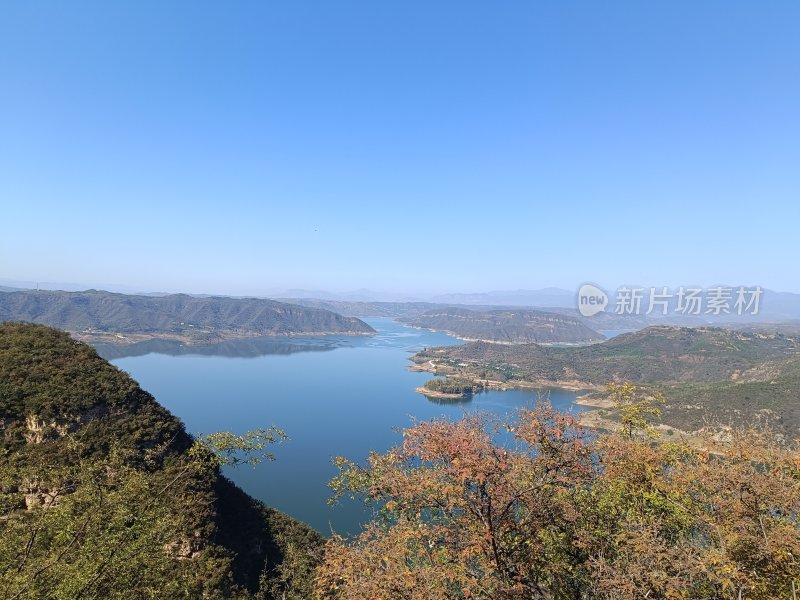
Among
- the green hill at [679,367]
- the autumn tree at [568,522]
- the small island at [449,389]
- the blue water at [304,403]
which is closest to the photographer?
the autumn tree at [568,522]

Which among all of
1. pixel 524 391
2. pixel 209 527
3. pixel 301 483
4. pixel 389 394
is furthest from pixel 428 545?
pixel 524 391

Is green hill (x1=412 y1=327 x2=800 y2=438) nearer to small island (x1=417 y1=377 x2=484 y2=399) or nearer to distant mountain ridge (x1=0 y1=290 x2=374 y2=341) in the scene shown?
small island (x1=417 y1=377 x2=484 y2=399)

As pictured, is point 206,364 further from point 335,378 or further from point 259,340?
point 259,340

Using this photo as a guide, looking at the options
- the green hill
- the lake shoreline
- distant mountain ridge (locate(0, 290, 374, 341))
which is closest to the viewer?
the green hill

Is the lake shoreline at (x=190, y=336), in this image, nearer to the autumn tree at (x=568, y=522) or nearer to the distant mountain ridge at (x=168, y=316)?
the distant mountain ridge at (x=168, y=316)

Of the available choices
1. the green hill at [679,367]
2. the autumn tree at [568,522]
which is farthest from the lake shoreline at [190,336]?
the autumn tree at [568,522]

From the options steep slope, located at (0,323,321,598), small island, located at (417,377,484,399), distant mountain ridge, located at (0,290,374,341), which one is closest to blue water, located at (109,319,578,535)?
small island, located at (417,377,484,399)

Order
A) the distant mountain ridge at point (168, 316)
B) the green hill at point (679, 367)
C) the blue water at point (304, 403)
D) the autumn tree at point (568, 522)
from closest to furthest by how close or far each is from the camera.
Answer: the autumn tree at point (568, 522), the blue water at point (304, 403), the green hill at point (679, 367), the distant mountain ridge at point (168, 316)

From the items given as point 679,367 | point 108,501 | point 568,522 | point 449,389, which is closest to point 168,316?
point 449,389
